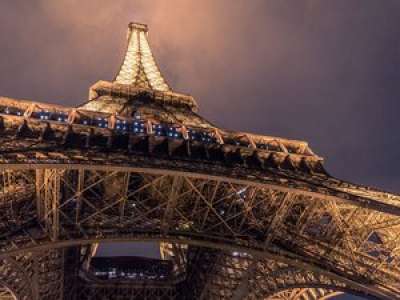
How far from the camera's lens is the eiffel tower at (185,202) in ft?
62.5

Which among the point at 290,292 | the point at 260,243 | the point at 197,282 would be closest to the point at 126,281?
the point at 197,282

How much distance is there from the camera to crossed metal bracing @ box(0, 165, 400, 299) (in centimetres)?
1909

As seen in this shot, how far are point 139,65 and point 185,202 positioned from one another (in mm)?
30131

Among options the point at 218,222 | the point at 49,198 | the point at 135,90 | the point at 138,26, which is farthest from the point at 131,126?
the point at 138,26

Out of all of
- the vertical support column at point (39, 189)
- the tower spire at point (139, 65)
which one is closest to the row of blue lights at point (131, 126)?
the vertical support column at point (39, 189)

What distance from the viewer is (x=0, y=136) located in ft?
65.0

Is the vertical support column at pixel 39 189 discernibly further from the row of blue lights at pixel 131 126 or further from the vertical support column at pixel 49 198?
the row of blue lights at pixel 131 126

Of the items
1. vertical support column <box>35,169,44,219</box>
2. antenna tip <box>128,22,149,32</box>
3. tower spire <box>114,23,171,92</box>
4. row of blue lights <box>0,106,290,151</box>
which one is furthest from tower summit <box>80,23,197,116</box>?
vertical support column <box>35,169,44,219</box>

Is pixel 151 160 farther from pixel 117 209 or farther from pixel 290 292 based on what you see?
pixel 290 292

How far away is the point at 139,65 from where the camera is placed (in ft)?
167

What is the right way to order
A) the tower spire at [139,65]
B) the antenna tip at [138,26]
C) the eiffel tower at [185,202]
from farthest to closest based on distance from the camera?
the antenna tip at [138,26], the tower spire at [139,65], the eiffel tower at [185,202]

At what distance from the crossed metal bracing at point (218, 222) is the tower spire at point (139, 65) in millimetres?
22032

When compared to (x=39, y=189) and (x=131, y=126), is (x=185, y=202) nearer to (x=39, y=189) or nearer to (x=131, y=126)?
(x=131, y=126)

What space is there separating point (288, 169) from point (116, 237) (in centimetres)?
986
